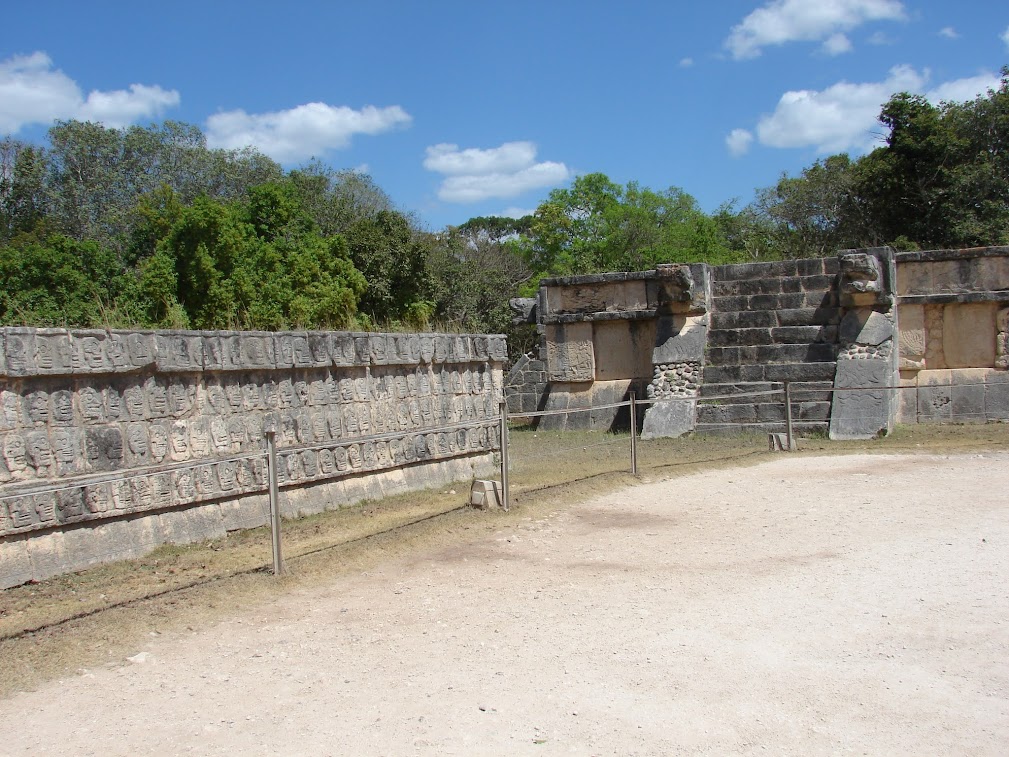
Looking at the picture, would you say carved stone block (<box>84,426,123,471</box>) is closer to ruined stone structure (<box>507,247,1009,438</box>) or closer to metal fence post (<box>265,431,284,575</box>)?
metal fence post (<box>265,431,284,575</box>)

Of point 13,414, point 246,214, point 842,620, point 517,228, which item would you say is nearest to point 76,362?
point 13,414

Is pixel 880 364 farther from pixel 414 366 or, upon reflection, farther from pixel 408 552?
pixel 408 552

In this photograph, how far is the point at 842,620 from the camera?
4707 millimetres

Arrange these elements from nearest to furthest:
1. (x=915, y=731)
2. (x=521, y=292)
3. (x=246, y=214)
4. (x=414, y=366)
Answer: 1. (x=915, y=731)
2. (x=414, y=366)
3. (x=246, y=214)
4. (x=521, y=292)

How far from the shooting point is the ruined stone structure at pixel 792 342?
12500mm

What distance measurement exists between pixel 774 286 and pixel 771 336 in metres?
0.92

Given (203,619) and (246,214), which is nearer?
(203,619)

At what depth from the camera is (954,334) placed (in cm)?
1367

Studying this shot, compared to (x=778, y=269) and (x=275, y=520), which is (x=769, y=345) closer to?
(x=778, y=269)

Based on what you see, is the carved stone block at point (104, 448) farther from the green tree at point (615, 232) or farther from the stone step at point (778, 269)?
the green tree at point (615, 232)

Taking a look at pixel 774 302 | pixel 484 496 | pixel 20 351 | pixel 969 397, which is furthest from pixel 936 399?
pixel 20 351

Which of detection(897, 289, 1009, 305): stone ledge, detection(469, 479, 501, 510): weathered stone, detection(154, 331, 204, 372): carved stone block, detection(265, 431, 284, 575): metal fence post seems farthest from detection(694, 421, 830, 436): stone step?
detection(265, 431, 284, 575): metal fence post

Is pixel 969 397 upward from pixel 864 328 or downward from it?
downward

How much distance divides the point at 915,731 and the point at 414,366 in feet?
20.8
